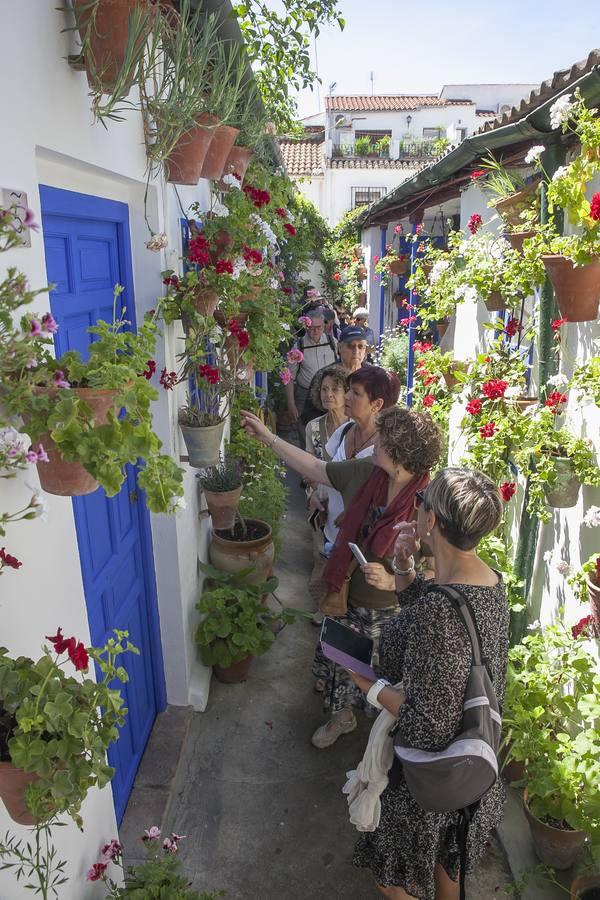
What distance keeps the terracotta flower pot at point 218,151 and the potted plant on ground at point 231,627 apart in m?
2.49

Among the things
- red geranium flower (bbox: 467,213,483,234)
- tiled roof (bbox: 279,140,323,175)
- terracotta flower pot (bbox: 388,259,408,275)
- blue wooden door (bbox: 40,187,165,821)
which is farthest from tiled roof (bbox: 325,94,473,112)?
blue wooden door (bbox: 40,187,165,821)

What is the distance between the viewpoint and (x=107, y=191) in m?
2.87

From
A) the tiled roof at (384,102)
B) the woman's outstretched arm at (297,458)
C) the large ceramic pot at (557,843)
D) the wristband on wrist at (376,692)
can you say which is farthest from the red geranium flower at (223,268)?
the tiled roof at (384,102)

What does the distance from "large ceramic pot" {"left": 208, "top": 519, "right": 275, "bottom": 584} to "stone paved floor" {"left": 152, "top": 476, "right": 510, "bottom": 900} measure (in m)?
0.67

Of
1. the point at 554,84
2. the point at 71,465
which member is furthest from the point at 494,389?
the point at 71,465

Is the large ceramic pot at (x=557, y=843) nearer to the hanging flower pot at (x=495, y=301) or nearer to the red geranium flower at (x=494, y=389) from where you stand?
the red geranium flower at (x=494, y=389)

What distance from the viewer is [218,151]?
335 centimetres

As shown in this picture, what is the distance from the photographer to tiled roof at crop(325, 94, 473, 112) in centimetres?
3469

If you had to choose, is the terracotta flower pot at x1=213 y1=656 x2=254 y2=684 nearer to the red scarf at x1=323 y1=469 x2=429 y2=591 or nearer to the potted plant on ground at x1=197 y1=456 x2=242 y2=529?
the potted plant on ground at x1=197 y1=456 x2=242 y2=529

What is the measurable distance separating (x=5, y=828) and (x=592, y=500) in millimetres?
2799

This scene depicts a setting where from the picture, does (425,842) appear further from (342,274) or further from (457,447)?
(342,274)

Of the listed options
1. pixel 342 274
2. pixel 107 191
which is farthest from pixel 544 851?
pixel 342 274

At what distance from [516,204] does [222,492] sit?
2.63m

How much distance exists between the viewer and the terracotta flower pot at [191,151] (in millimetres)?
2934
